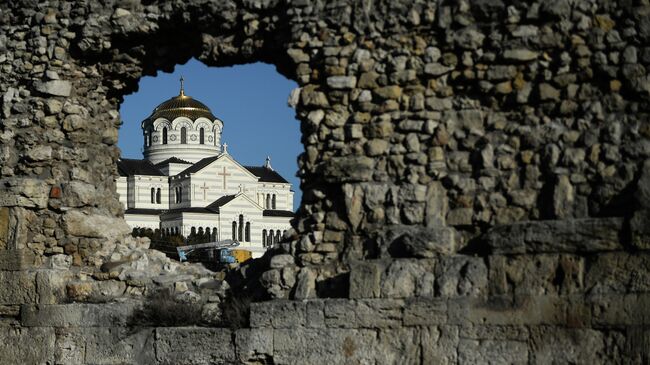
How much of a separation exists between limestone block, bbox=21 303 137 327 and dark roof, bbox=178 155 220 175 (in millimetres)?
113114

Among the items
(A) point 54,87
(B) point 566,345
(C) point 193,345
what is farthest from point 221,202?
(B) point 566,345

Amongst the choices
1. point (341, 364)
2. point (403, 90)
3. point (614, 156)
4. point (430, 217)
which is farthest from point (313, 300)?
point (614, 156)

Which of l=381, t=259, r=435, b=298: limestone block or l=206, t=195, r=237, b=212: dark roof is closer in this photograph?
l=381, t=259, r=435, b=298: limestone block

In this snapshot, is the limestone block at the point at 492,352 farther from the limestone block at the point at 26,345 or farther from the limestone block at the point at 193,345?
the limestone block at the point at 26,345

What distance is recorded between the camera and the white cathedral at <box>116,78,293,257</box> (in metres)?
118

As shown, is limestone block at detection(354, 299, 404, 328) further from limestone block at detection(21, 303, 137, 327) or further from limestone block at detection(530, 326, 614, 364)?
limestone block at detection(21, 303, 137, 327)

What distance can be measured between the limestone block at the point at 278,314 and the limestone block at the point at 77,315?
4.56 feet

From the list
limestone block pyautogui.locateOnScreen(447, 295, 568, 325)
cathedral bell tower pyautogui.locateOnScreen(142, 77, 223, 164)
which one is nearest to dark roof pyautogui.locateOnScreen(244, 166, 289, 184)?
cathedral bell tower pyautogui.locateOnScreen(142, 77, 223, 164)

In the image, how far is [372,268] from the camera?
8.44 metres

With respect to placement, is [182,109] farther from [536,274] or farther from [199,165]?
[536,274]

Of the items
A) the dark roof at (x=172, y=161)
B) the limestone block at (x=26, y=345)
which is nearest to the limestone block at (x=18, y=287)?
the limestone block at (x=26, y=345)

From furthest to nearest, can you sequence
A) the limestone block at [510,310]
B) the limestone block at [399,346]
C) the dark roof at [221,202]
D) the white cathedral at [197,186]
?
1. the dark roof at [221,202]
2. the white cathedral at [197,186]
3. the limestone block at [399,346]
4. the limestone block at [510,310]

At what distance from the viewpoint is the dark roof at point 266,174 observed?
129375 mm

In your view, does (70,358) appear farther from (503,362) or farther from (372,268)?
(503,362)
